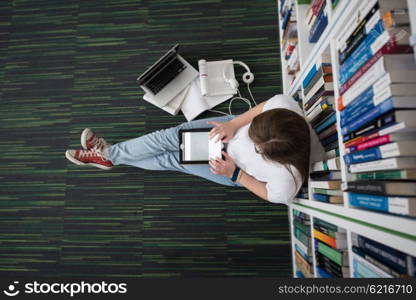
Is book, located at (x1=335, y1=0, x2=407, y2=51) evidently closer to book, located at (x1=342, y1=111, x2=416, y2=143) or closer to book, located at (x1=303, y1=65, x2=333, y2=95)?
book, located at (x1=303, y1=65, x2=333, y2=95)

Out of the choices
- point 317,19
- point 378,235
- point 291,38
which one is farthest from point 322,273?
point 291,38

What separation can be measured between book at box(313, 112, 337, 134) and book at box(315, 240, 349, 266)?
485 millimetres

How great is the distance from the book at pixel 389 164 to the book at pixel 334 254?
0.38 metres

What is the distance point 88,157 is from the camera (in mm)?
1692

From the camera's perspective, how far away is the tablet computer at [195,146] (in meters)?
1.39

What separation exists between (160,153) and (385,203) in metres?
1.21

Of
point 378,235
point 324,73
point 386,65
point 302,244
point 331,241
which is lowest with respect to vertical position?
point 302,244

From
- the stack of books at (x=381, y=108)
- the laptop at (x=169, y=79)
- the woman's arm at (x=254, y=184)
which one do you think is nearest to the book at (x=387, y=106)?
the stack of books at (x=381, y=108)

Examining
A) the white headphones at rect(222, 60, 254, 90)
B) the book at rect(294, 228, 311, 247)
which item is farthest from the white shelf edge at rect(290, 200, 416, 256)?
the white headphones at rect(222, 60, 254, 90)

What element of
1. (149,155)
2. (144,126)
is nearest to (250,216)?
(149,155)

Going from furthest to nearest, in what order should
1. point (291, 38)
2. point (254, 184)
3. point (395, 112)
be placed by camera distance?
point (291, 38)
point (254, 184)
point (395, 112)

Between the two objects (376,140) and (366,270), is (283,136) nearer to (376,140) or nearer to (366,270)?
(376,140)

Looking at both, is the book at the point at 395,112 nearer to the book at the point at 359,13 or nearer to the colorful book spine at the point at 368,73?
the colorful book spine at the point at 368,73

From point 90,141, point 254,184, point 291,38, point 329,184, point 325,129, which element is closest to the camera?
point 329,184
